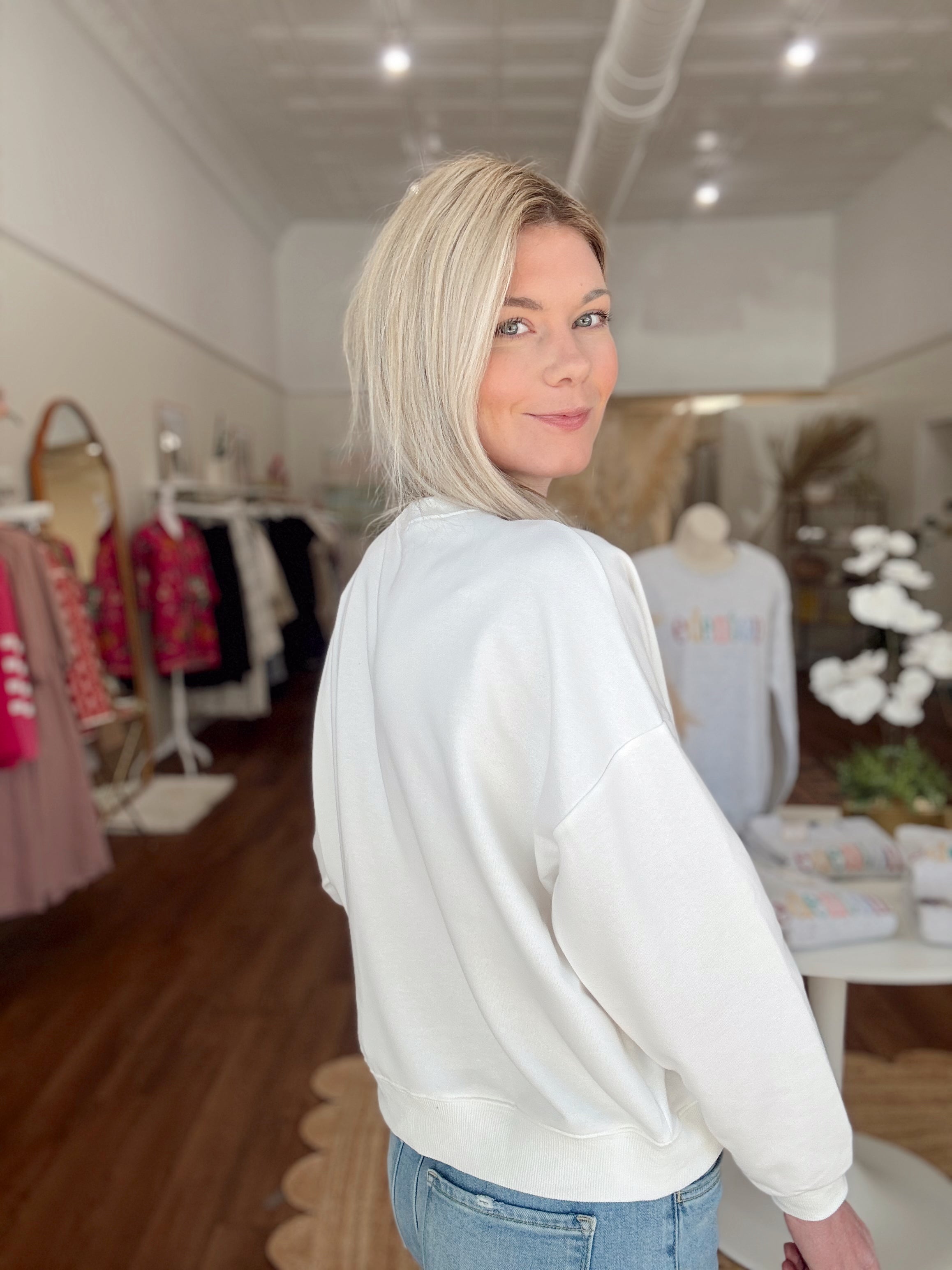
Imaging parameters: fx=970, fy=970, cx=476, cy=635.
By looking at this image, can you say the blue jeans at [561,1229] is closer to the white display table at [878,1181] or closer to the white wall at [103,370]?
the white display table at [878,1181]

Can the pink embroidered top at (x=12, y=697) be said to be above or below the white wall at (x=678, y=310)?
below

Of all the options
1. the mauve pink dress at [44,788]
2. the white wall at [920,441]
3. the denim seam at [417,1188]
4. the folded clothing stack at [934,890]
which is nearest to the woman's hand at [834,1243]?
the denim seam at [417,1188]

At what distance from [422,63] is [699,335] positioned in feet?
13.9

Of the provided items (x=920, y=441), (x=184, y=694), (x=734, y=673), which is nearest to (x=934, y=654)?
(x=734, y=673)

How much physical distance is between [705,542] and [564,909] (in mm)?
2338

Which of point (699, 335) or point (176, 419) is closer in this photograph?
point (176, 419)

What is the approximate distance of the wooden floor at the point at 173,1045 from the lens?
1972 millimetres

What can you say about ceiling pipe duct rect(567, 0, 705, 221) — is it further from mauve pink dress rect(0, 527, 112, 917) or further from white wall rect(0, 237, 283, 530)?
mauve pink dress rect(0, 527, 112, 917)

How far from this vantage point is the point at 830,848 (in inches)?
75.5

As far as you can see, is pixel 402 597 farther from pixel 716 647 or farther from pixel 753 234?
pixel 753 234

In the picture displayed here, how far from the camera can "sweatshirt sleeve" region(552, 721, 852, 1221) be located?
0.66 metres

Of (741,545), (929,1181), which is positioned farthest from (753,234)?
(929,1181)

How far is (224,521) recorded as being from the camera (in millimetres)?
5750

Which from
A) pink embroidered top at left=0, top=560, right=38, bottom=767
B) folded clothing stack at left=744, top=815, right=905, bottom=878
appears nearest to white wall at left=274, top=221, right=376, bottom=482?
pink embroidered top at left=0, top=560, right=38, bottom=767
